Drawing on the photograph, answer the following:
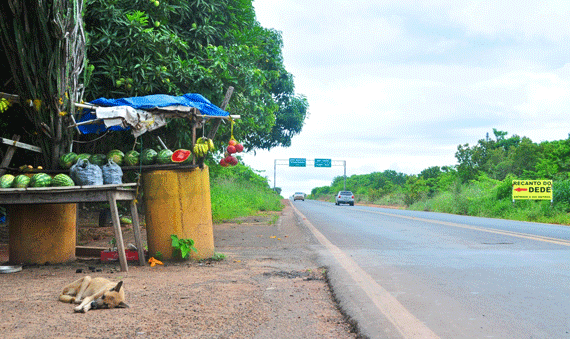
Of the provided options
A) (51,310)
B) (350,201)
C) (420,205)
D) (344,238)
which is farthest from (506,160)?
(51,310)

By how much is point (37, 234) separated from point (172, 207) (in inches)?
77.8

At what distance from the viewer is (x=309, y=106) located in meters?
27.0

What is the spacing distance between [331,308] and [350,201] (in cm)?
4448

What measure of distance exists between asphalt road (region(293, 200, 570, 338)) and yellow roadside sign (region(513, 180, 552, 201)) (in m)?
15.5

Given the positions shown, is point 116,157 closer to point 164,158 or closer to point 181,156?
point 164,158

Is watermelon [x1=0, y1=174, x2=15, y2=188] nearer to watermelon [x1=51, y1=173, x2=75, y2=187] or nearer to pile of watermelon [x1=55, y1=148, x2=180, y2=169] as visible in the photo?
watermelon [x1=51, y1=173, x2=75, y2=187]

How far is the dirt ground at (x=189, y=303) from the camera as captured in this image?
3.96 metres

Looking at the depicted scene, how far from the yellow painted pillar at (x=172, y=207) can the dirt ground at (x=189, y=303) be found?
15.2 inches

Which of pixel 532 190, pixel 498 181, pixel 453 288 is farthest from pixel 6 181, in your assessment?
pixel 498 181

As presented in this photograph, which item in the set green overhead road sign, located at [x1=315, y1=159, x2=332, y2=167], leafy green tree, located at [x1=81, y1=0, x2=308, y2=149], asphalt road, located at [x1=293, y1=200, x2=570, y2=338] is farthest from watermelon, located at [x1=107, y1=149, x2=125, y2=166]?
green overhead road sign, located at [x1=315, y1=159, x2=332, y2=167]

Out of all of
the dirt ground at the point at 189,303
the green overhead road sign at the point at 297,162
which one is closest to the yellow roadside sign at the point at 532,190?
the dirt ground at the point at 189,303

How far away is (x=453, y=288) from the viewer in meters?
5.85

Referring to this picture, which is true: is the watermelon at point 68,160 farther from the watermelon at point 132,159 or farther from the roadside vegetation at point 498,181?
the roadside vegetation at point 498,181

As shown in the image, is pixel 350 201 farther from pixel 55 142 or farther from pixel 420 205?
pixel 55 142
